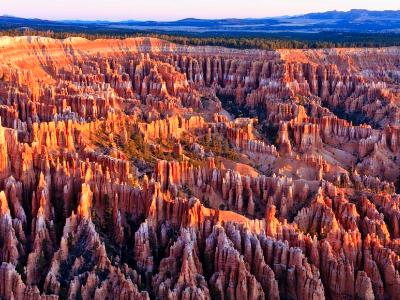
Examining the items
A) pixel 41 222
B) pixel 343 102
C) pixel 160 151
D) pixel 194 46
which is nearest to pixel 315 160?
pixel 160 151

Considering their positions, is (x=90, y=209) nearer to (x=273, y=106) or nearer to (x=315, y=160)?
(x=315, y=160)

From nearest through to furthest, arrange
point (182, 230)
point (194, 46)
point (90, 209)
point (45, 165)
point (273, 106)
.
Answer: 1. point (182, 230)
2. point (90, 209)
3. point (45, 165)
4. point (273, 106)
5. point (194, 46)

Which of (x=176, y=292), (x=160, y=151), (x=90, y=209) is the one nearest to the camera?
(x=176, y=292)

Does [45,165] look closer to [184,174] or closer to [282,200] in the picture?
[184,174]

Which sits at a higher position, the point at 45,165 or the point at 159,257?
the point at 45,165

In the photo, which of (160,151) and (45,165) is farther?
(160,151)

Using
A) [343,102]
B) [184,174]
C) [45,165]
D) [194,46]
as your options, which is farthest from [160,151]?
Answer: [194,46]
